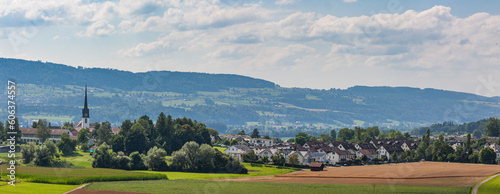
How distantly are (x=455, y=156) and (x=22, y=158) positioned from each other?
95.4 m

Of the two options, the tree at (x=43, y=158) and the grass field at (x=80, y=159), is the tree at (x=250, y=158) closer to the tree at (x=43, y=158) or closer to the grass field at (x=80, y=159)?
the grass field at (x=80, y=159)

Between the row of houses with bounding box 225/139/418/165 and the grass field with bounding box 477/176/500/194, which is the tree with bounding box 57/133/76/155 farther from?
the grass field with bounding box 477/176/500/194

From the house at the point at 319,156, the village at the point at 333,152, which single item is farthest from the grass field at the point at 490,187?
the house at the point at 319,156

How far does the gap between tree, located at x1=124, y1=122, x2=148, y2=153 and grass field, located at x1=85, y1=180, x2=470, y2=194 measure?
4821 cm

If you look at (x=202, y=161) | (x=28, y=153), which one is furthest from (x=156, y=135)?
(x=28, y=153)

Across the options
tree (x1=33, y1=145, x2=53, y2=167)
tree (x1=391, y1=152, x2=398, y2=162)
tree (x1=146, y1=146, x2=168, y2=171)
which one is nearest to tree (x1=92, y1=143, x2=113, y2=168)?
tree (x1=146, y1=146, x2=168, y2=171)

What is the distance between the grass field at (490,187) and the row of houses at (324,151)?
177ft

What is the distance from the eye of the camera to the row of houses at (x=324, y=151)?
132250 mm

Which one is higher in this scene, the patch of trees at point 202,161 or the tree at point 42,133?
the tree at point 42,133

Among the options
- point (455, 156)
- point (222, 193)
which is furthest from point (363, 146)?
point (222, 193)

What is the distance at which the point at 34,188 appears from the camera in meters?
57.9

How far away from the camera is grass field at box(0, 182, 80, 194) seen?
54312mm

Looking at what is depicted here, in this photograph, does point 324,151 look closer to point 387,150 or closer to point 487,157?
point 387,150

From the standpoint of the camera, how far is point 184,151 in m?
99.4
